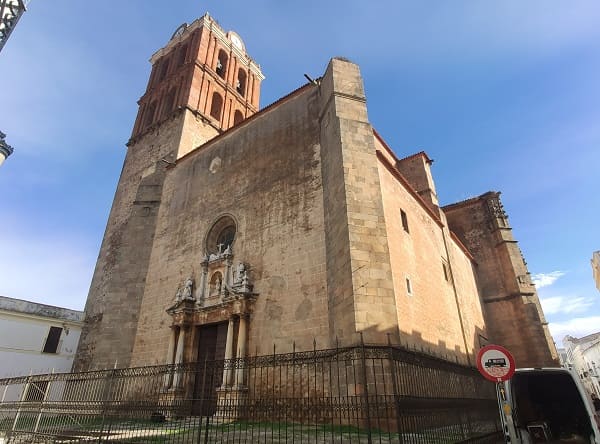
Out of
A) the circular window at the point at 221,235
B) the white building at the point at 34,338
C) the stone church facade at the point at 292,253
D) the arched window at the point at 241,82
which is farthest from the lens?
the arched window at the point at 241,82

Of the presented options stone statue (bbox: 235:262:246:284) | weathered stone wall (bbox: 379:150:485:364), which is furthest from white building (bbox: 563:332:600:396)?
stone statue (bbox: 235:262:246:284)

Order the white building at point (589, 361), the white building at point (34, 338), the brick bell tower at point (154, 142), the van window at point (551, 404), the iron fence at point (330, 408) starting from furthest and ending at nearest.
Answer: the white building at point (589, 361)
the white building at point (34, 338)
the brick bell tower at point (154, 142)
the van window at point (551, 404)
the iron fence at point (330, 408)

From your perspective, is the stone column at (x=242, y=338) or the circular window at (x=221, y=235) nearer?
the stone column at (x=242, y=338)

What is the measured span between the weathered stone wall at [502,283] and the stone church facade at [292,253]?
73mm

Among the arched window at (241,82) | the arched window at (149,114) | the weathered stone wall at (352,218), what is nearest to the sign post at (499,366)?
the weathered stone wall at (352,218)

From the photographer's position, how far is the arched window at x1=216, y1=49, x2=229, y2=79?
25.5 metres

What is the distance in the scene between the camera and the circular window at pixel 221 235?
12.8m

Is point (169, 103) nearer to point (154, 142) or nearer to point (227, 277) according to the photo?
point (154, 142)

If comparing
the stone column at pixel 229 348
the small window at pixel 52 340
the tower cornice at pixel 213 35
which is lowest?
the stone column at pixel 229 348

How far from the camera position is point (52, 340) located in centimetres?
1634

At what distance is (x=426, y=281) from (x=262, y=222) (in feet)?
18.7

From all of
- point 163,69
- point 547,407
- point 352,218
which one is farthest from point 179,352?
point 163,69

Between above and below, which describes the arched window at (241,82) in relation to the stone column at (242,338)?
above

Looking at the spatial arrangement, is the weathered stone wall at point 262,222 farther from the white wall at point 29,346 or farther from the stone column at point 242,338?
the white wall at point 29,346
